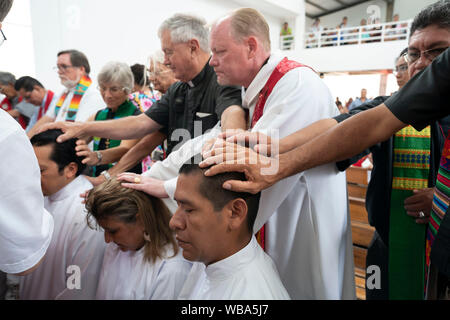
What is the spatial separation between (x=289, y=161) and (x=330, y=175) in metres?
0.34

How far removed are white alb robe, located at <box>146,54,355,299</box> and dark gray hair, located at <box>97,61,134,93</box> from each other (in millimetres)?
1638

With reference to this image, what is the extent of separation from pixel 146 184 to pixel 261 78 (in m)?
0.80

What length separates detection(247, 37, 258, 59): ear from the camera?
1.55m

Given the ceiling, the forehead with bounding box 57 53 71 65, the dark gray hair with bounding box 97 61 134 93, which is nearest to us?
the dark gray hair with bounding box 97 61 134 93

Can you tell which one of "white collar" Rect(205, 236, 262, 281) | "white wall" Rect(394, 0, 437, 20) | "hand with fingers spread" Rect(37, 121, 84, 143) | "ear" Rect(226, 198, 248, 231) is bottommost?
"white collar" Rect(205, 236, 262, 281)

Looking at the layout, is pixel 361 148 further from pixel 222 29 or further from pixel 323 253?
pixel 222 29

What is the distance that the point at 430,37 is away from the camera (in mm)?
1301

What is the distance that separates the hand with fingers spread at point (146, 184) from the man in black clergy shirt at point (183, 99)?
1.81 feet

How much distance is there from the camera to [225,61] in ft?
5.27

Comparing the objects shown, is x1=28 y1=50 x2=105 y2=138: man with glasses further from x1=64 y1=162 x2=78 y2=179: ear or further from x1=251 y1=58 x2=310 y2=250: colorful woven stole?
x1=251 y1=58 x2=310 y2=250: colorful woven stole

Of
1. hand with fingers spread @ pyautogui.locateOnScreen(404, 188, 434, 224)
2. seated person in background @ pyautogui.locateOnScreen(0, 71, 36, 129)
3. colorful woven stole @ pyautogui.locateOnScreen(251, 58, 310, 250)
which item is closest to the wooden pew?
hand with fingers spread @ pyautogui.locateOnScreen(404, 188, 434, 224)

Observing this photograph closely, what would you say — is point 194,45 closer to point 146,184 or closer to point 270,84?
point 270,84

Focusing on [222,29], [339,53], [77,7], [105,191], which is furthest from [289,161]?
[339,53]

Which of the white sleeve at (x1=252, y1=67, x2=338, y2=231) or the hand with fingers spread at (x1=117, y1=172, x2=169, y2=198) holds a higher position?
the white sleeve at (x1=252, y1=67, x2=338, y2=231)
